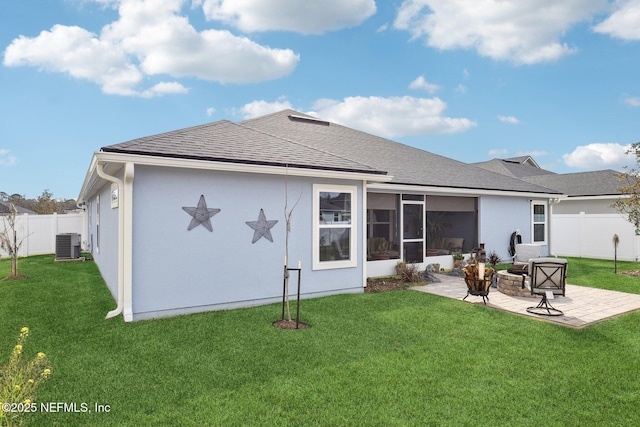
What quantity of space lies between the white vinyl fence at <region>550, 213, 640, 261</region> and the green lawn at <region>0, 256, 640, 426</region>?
11319 millimetres

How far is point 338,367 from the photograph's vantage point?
458 cm

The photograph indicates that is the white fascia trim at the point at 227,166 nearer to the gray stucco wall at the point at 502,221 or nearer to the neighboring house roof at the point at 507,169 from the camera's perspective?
the gray stucco wall at the point at 502,221

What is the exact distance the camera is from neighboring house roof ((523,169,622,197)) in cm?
1815

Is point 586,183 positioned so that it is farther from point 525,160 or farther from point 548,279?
point 548,279

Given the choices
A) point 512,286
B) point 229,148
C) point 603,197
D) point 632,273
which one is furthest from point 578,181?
point 229,148

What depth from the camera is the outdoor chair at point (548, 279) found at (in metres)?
7.25

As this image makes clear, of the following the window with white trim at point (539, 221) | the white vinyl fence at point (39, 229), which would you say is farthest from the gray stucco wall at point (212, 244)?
the white vinyl fence at point (39, 229)

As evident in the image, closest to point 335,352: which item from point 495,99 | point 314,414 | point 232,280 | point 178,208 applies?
point 314,414

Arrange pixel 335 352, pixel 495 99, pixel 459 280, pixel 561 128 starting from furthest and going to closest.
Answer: pixel 561 128, pixel 495 99, pixel 459 280, pixel 335 352

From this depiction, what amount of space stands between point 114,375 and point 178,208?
3.18 m

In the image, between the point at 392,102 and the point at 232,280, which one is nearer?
the point at 232,280

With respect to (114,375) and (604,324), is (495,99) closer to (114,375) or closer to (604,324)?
(604,324)

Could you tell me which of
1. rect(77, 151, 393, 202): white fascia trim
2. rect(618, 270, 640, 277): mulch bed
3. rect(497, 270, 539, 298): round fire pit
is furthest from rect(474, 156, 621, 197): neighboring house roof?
rect(77, 151, 393, 202): white fascia trim

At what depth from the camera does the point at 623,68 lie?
16344 mm
